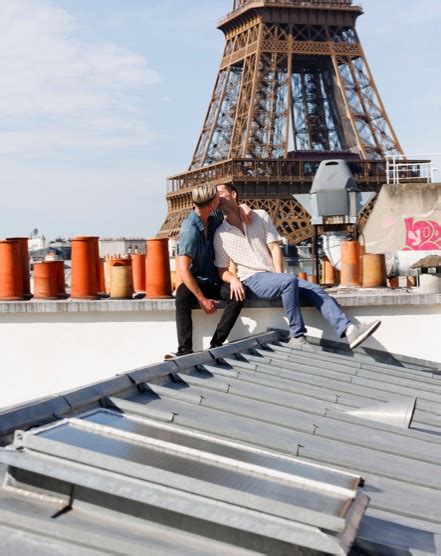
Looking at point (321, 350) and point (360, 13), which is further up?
point (360, 13)

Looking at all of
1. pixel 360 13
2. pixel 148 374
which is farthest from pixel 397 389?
pixel 360 13

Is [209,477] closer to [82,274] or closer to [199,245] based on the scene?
[199,245]

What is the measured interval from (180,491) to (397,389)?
3794 mm

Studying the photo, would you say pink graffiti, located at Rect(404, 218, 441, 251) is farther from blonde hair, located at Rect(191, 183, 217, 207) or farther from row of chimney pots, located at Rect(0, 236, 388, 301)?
blonde hair, located at Rect(191, 183, 217, 207)

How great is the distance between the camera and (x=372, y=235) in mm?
28406

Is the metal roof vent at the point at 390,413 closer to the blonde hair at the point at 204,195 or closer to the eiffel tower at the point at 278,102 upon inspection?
the blonde hair at the point at 204,195

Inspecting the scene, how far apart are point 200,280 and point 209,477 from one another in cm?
509

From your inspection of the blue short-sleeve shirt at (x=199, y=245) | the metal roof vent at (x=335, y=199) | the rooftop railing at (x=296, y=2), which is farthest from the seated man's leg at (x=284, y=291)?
Result: the rooftop railing at (x=296, y=2)

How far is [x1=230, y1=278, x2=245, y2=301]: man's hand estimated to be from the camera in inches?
286

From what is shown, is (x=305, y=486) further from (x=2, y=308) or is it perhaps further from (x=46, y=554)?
(x=2, y=308)

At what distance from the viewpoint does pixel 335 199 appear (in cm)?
1502

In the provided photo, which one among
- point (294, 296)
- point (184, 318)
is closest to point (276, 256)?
point (294, 296)

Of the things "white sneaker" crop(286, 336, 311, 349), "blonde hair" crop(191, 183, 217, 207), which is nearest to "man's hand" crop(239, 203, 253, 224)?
"blonde hair" crop(191, 183, 217, 207)

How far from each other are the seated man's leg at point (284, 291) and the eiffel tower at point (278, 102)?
175 feet
